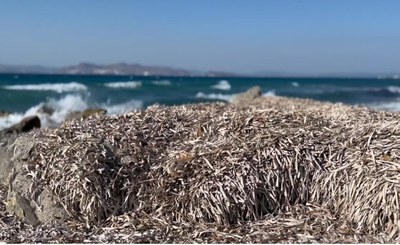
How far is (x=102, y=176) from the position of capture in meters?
4.91

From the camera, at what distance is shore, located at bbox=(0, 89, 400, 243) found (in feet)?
14.7

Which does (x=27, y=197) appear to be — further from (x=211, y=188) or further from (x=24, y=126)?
(x=24, y=126)

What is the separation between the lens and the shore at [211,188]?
14.7 ft

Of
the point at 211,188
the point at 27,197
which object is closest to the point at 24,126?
the point at 27,197

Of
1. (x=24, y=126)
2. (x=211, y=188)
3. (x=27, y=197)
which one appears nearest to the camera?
(x=211, y=188)

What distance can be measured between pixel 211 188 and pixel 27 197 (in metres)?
1.65

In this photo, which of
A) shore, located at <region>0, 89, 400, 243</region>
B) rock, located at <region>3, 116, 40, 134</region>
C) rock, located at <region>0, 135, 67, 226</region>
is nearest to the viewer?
shore, located at <region>0, 89, 400, 243</region>

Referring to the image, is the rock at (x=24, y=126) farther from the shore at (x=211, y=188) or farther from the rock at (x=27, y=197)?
the shore at (x=211, y=188)

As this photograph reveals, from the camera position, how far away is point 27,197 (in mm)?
4984

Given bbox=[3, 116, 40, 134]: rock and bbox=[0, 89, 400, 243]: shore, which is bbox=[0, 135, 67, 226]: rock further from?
bbox=[3, 116, 40, 134]: rock

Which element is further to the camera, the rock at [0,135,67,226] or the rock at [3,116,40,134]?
the rock at [3,116,40,134]

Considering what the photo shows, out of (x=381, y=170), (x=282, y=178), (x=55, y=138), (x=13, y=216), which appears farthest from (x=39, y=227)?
(x=381, y=170)

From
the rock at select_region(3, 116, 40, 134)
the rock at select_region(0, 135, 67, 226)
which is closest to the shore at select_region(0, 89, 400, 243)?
the rock at select_region(0, 135, 67, 226)

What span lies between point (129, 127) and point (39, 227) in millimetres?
1456
